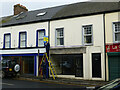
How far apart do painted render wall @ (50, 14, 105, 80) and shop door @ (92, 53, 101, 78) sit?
10.1 inches

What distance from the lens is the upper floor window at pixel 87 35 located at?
13.4m

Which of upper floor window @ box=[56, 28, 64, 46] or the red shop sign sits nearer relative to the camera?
the red shop sign

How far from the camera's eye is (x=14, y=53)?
666 inches

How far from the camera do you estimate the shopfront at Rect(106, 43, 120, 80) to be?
1195 centimetres

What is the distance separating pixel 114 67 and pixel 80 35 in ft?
12.9

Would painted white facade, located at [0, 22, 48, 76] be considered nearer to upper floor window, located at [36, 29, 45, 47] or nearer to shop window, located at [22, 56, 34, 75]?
upper floor window, located at [36, 29, 45, 47]

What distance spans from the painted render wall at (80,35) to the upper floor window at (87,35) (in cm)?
35

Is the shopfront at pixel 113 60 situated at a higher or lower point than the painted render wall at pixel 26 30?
lower

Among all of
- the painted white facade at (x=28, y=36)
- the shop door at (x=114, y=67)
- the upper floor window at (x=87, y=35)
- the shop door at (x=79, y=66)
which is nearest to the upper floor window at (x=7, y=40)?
the painted white facade at (x=28, y=36)

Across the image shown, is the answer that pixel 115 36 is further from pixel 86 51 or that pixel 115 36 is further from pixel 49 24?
pixel 49 24

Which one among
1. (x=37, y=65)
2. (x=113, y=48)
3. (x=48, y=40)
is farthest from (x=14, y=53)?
(x=113, y=48)

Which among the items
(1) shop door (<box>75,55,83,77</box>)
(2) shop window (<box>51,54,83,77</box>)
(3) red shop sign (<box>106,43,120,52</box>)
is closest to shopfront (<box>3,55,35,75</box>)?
(2) shop window (<box>51,54,83,77</box>)

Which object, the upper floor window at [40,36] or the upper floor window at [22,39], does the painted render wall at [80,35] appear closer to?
the upper floor window at [40,36]

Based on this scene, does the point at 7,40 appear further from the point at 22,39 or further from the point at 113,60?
the point at 113,60
